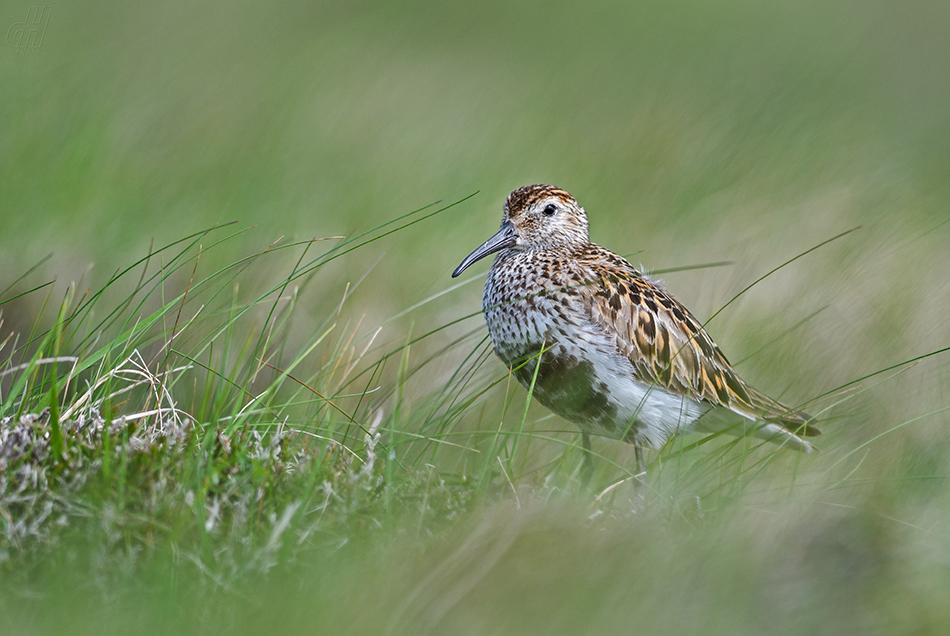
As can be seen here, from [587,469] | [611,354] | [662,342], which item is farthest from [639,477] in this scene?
[662,342]

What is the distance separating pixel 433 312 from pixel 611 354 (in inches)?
105

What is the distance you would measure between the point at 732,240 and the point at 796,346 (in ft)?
7.34

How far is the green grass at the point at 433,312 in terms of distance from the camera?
2951 millimetres

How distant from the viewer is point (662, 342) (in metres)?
4.92

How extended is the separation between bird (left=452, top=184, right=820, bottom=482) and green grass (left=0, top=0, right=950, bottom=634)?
0.26 metres

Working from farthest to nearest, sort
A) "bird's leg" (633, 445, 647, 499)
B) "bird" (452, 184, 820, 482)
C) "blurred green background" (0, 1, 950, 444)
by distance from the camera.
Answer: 1. "blurred green background" (0, 1, 950, 444)
2. "bird" (452, 184, 820, 482)
3. "bird's leg" (633, 445, 647, 499)

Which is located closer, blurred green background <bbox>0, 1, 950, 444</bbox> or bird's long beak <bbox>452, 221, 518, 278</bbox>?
bird's long beak <bbox>452, 221, 518, 278</bbox>

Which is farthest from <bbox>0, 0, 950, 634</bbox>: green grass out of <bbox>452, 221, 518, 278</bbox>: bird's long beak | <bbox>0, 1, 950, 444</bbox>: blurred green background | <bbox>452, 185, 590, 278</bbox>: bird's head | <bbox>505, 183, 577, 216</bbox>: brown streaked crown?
<bbox>505, 183, 577, 216</bbox>: brown streaked crown

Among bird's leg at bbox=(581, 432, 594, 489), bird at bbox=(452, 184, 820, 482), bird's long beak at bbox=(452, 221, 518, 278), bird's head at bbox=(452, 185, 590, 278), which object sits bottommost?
bird's leg at bbox=(581, 432, 594, 489)

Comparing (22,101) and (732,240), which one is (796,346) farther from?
(22,101)

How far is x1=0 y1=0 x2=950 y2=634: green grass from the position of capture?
9.68ft

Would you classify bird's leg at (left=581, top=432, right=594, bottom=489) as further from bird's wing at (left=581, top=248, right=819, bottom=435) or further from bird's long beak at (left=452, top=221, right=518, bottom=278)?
bird's long beak at (left=452, top=221, right=518, bottom=278)

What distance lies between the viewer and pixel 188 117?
32.7 feet

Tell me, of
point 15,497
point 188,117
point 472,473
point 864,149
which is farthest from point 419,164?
point 15,497
